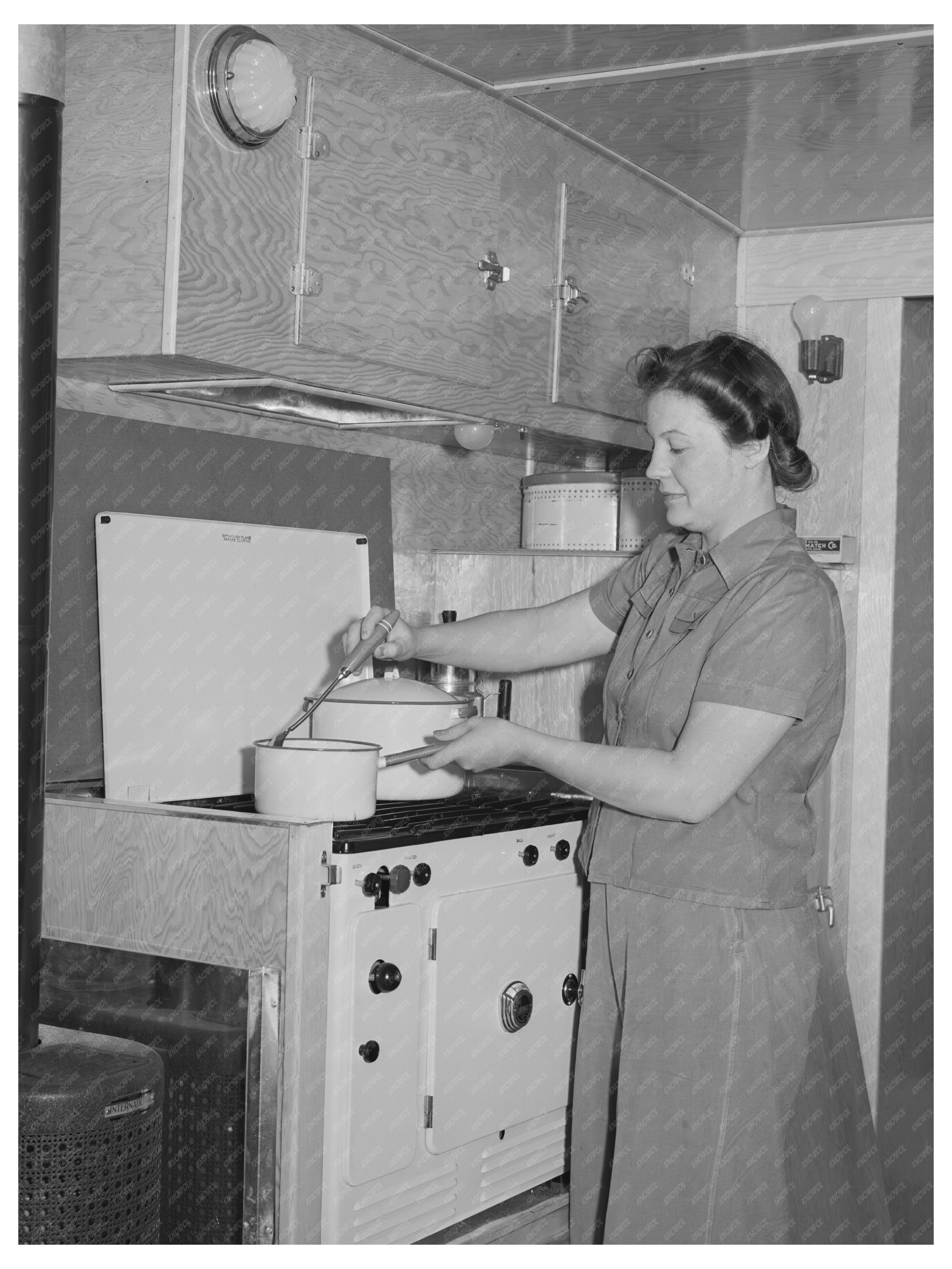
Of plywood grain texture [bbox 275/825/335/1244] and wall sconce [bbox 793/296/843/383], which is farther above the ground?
wall sconce [bbox 793/296/843/383]

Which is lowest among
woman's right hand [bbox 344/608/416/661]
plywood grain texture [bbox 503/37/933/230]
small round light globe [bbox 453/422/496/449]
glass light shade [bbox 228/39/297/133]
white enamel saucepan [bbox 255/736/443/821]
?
white enamel saucepan [bbox 255/736/443/821]

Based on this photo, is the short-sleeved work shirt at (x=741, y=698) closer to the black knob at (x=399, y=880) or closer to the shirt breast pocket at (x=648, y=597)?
the shirt breast pocket at (x=648, y=597)

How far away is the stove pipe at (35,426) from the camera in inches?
69.7

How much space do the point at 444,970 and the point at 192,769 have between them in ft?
1.69

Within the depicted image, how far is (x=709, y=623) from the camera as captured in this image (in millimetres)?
1965

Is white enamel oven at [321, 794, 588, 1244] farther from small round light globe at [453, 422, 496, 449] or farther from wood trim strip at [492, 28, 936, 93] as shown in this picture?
wood trim strip at [492, 28, 936, 93]

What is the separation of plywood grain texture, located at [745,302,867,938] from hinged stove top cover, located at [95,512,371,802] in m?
1.17

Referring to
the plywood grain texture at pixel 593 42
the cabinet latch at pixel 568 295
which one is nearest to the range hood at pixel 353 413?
the cabinet latch at pixel 568 295

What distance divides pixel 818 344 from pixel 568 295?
709 millimetres

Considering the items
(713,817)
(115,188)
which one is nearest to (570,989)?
(713,817)

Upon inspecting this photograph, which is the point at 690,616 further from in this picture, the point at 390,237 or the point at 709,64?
the point at 709,64

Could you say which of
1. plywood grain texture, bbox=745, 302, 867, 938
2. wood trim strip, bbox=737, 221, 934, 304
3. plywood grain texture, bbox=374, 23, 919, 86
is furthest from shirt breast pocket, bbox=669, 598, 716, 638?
wood trim strip, bbox=737, 221, 934, 304

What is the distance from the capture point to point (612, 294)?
280 centimetres

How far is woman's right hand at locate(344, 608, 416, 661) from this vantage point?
2279 mm
